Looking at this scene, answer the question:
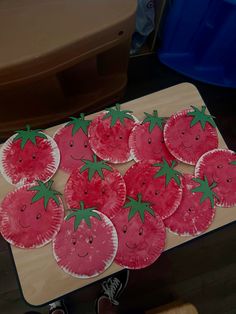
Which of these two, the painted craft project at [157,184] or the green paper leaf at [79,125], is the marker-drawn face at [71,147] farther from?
the painted craft project at [157,184]

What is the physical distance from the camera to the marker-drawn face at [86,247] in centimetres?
82

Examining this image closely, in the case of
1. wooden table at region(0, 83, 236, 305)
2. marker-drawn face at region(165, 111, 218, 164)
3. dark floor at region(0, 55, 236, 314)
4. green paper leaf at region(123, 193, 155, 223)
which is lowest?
dark floor at region(0, 55, 236, 314)

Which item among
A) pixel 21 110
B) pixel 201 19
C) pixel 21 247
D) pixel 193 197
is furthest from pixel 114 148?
pixel 201 19

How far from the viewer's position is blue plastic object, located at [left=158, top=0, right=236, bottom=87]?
Answer: 114cm

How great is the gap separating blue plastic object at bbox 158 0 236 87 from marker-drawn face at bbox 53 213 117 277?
2.96ft

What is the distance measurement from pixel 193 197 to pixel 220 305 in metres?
0.77

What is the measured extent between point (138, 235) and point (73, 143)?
14.0 inches

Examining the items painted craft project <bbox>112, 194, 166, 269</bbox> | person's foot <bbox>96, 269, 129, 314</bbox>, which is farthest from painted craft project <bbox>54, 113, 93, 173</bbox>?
person's foot <bbox>96, 269, 129, 314</bbox>

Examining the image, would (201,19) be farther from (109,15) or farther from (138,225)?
(138,225)

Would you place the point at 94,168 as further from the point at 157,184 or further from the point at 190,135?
the point at 190,135

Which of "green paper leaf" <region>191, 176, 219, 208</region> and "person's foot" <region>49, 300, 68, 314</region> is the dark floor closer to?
"person's foot" <region>49, 300, 68, 314</region>

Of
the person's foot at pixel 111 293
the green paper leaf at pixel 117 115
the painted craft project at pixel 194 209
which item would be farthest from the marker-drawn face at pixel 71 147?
the person's foot at pixel 111 293

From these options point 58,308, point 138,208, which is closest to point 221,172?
point 138,208

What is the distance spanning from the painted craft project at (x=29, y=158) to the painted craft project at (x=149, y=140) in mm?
253
